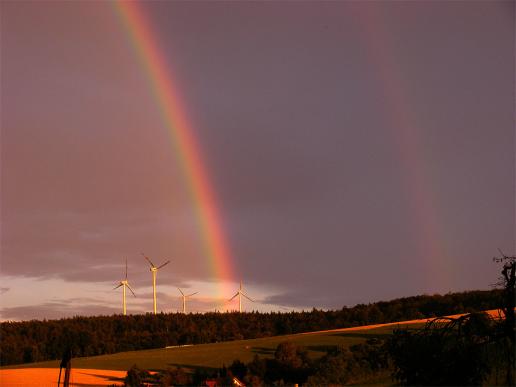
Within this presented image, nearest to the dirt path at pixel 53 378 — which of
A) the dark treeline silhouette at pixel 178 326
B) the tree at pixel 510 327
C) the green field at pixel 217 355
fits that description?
the green field at pixel 217 355

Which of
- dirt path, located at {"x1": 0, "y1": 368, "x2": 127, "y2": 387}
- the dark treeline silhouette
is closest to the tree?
dirt path, located at {"x1": 0, "y1": 368, "x2": 127, "y2": 387}

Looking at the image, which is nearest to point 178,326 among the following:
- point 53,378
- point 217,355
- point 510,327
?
point 217,355

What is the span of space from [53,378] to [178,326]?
6739cm

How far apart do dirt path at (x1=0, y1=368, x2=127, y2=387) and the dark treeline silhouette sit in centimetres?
4080

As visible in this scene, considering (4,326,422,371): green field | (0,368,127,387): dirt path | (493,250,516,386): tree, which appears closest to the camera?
(493,250,516,386): tree

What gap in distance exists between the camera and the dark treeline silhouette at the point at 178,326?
12781 centimetres

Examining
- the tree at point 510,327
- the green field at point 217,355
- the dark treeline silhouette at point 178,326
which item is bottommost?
the tree at point 510,327

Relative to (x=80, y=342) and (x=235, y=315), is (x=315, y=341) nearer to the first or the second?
(x=80, y=342)

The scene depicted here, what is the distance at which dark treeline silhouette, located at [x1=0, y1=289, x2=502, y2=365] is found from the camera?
127812 mm

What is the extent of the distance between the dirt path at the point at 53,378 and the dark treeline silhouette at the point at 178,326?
40.8 m

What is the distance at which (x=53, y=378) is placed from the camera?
7788 centimetres

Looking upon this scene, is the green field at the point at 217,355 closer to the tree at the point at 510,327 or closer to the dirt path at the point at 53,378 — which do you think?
the dirt path at the point at 53,378

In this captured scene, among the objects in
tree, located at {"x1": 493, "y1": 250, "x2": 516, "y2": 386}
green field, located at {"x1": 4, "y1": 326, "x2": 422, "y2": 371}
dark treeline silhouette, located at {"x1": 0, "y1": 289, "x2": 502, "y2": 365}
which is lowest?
tree, located at {"x1": 493, "y1": 250, "x2": 516, "y2": 386}

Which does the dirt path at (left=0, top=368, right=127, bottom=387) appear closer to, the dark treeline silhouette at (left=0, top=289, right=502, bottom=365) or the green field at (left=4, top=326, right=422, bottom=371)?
the green field at (left=4, top=326, right=422, bottom=371)
